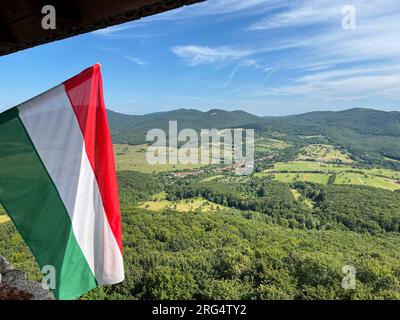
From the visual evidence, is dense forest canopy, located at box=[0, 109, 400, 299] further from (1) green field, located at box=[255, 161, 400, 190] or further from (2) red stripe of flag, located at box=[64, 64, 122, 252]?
(2) red stripe of flag, located at box=[64, 64, 122, 252]

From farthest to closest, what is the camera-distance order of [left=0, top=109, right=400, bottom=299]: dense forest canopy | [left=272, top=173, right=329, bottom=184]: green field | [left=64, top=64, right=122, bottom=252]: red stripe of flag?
[left=272, top=173, right=329, bottom=184]: green field, [left=0, top=109, right=400, bottom=299]: dense forest canopy, [left=64, top=64, right=122, bottom=252]: red stripe of flag

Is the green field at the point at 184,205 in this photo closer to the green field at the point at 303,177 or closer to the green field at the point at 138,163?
the green field at the point at 303,177

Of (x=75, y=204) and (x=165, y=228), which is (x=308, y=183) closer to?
(x=165, y=228)

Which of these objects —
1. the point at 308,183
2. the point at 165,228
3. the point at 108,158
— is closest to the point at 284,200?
the point at 308,183

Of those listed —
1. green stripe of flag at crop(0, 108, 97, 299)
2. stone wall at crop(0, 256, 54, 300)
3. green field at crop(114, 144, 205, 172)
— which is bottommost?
green field at crop(114, 144, 205, 172)

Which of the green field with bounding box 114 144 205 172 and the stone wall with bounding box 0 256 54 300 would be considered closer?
the stone wall with bounding box 0 256 54 300

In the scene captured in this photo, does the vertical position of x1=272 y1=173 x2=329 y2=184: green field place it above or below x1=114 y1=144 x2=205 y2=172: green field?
below

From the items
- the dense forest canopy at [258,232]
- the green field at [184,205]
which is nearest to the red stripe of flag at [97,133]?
the dense forest canopy at [258,232]

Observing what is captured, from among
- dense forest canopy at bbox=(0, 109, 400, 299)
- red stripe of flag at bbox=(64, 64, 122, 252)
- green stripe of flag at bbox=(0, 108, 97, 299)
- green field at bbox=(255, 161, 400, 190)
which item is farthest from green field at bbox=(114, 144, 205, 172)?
green stripe of flag at bbox=(0, 108, 97, 299)

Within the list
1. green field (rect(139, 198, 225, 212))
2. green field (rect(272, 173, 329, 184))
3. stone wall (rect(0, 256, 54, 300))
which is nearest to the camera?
stone wall (rect(0, 256, 54, 300))
